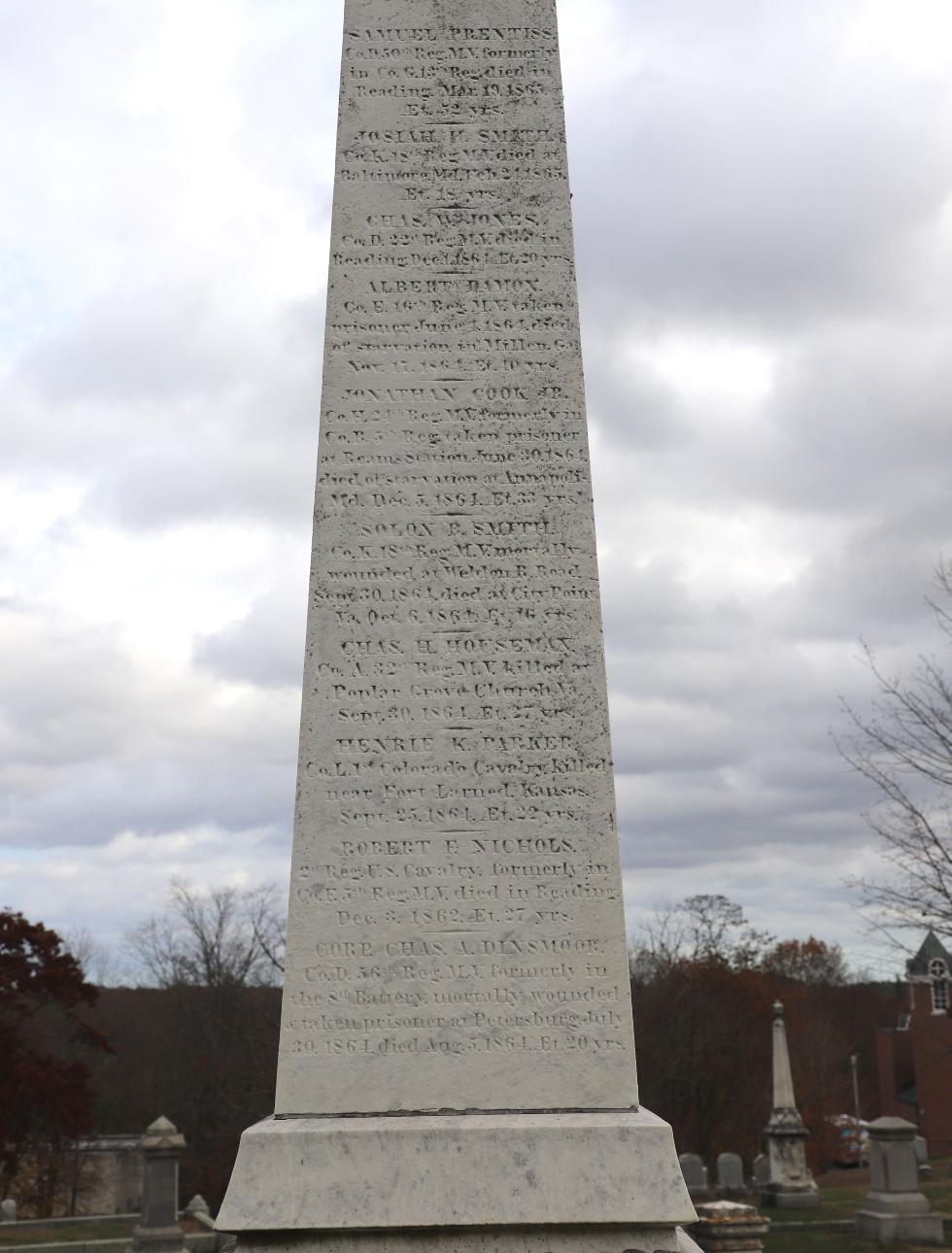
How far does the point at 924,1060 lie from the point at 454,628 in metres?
55.2

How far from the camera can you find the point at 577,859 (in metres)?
5.33

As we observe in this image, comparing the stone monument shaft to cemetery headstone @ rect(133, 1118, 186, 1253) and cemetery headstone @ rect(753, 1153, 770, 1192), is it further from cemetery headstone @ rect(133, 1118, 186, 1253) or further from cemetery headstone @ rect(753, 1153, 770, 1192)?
cemetery headstone @ rect(753, 1153, 770, 1192)

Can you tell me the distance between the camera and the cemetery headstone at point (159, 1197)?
19.3m

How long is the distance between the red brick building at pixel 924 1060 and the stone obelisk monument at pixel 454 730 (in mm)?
48950

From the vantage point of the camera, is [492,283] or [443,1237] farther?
[492,283]

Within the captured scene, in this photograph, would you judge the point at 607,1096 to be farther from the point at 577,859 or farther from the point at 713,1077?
the point at 713,1077

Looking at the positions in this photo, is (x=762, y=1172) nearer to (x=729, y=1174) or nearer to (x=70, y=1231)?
(x=729, y=1174)

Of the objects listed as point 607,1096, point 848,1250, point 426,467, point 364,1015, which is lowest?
point 848,1250

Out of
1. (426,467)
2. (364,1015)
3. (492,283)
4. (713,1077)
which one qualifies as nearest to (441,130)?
(492,283)

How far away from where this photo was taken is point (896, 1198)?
62.7ft

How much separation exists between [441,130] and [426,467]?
1.77 m

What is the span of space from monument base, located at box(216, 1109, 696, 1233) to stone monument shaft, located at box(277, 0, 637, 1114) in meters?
0.21

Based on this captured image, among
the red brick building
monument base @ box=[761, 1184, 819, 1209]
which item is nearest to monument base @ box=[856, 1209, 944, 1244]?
monument base @ box=[761, 1184, 819, 1209]

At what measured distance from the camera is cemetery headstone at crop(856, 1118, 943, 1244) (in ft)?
61.3
